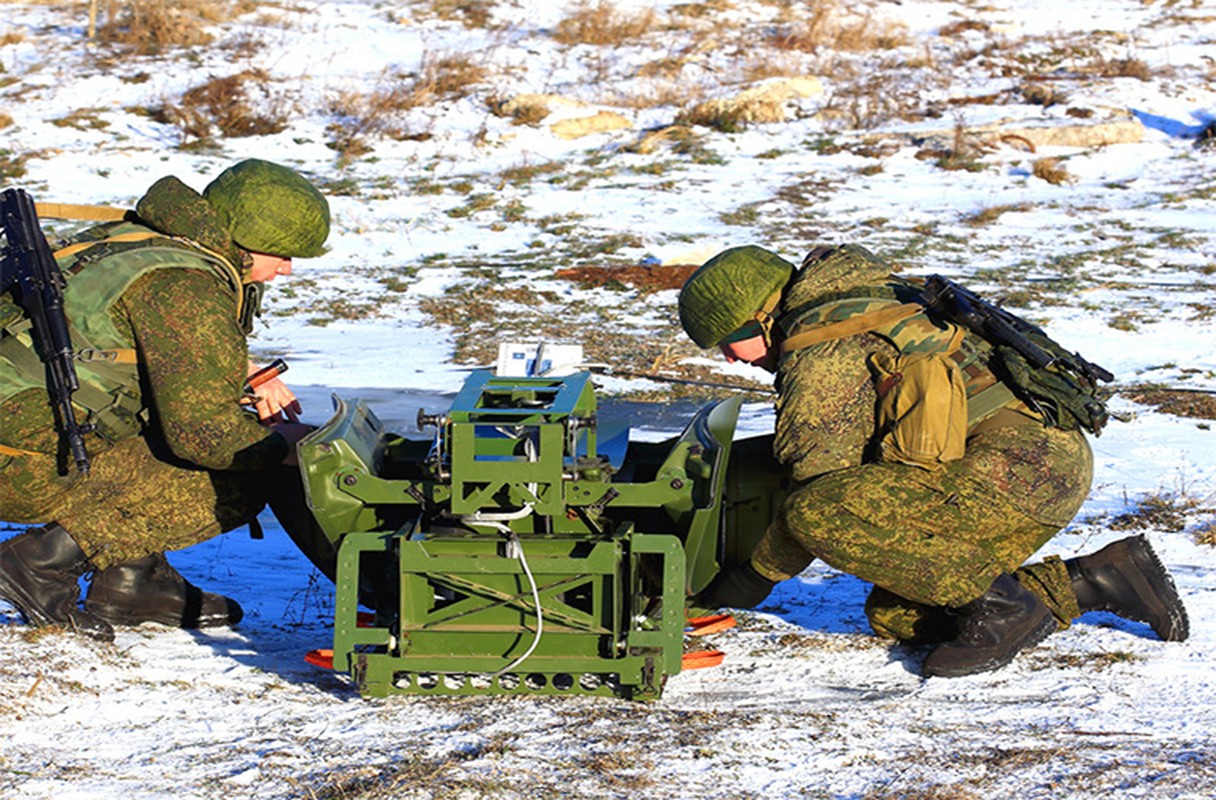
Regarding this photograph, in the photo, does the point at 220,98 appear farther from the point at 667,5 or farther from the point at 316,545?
the point at 316,545

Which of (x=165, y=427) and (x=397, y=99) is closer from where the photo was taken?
(x=165, y=427)

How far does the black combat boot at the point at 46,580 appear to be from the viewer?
16.5ft

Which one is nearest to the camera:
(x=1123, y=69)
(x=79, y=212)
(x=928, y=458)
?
(x=928, y=458)

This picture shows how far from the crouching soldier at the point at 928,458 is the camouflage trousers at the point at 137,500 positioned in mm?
1787

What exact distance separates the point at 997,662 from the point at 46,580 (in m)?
3.18

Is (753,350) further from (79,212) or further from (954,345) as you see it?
(79,212)

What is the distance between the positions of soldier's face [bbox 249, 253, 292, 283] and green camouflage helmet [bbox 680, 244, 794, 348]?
153 cm

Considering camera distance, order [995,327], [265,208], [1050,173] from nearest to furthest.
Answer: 1. [995,327]
2. [265,208]
3. [1050,173]

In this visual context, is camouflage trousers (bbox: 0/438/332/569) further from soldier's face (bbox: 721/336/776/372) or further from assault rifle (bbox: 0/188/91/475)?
soldier's face (bbox: 721/336/776/372)

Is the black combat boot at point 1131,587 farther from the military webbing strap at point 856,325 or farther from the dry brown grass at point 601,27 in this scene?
the dry brown grass at point 601,27

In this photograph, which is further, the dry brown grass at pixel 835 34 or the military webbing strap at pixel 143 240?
the dry brown grass at pixel 835 34

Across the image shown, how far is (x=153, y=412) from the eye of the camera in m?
5.14

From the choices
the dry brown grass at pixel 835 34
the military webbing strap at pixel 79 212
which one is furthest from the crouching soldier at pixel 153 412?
the dry brown grass at pixel 835 34

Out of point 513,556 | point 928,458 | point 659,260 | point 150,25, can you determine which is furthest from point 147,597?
point 150,25
